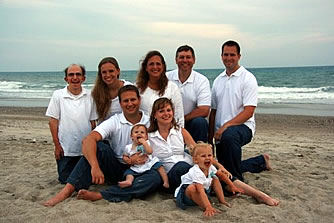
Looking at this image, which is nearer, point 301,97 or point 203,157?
point 203,157

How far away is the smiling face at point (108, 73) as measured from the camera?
4672 mm

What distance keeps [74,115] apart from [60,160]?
649 mm

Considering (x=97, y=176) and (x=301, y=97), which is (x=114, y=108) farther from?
(x=301, y=97)

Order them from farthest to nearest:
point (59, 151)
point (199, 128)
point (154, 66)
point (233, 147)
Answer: point (199, 128) → point (59, 151) → point (154, 66) → point (233, 147)

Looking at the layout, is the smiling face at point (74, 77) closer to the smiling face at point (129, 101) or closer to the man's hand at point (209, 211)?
the smiling face at point (129, 101)

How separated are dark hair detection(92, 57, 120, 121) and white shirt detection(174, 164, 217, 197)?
140cm

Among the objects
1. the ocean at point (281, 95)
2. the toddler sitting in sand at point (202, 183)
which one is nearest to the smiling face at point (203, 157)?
the toddler sitting in sand at point (202, 183)

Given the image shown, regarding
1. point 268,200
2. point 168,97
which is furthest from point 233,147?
point 168,97

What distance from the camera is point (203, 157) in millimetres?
3861

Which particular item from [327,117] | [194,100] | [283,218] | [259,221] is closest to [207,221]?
[259,221]

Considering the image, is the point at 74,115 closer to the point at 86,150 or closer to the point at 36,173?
the point at 86,150

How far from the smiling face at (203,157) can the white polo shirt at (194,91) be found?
1.35 m

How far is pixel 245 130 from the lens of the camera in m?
4.86

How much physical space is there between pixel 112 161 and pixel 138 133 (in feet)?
1.61
